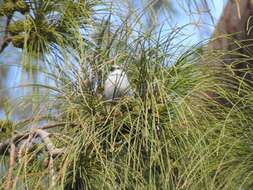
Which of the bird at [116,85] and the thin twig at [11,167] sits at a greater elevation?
the bird at [116,85]

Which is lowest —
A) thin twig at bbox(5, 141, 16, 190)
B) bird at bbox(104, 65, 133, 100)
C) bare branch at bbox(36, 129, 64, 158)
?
thin twig at bbox(5, 141, 16, 190)

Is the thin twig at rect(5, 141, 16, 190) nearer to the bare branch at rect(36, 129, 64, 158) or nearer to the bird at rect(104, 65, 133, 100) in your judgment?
the bare branch at rect(36, 129, 64, 158)

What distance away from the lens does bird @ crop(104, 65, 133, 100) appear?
100 cm

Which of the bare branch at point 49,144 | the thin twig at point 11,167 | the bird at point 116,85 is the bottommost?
the thin twig at point 11,167

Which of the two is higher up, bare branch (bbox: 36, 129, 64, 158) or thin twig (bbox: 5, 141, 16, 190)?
bare branch (bbox: 36, 129, 64, 158)

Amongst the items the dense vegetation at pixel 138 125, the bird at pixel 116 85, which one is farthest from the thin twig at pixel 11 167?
the bird at pixel 116 85

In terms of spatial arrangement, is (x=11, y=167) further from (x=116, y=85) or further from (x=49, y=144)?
(x=116, y=85)

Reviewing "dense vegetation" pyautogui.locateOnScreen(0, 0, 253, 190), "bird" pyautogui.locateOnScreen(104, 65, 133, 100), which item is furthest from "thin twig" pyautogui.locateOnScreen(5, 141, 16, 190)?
"bird" pyautogui.locateOnScreen(104, 65, 133, 100)

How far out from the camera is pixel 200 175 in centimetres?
93

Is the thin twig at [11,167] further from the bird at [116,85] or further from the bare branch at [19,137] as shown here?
the bird at [116,85]

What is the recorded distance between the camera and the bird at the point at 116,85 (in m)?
Answer: 1.00

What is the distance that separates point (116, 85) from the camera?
995 mm

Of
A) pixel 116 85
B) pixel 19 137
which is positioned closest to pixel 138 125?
pixel 116 85

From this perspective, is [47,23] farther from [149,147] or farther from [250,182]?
[250,182]
